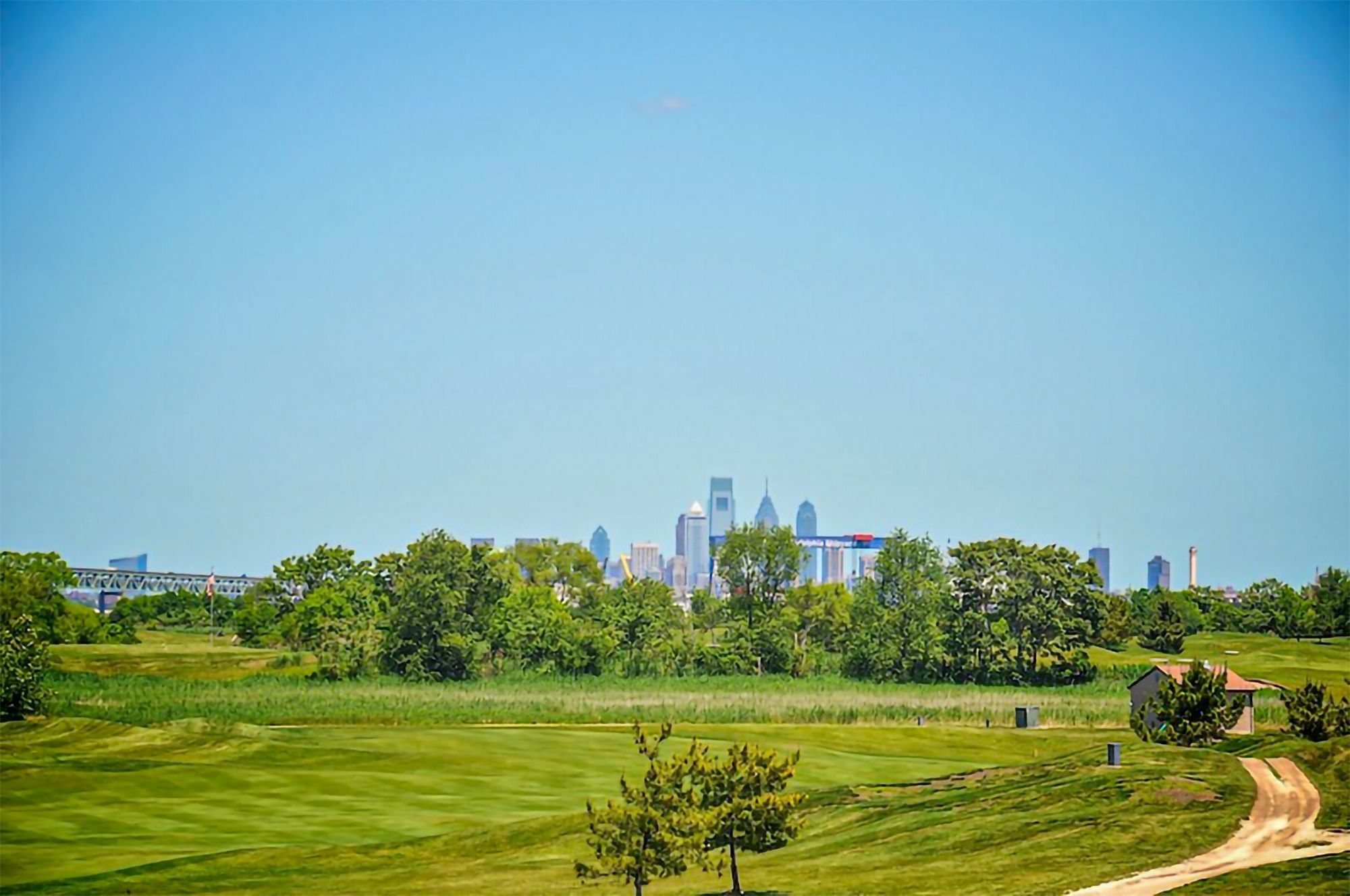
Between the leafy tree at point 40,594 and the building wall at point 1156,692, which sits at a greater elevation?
the leafy tree at point 40,594

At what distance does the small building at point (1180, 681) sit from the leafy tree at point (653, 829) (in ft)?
93.4

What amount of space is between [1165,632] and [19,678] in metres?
69.8

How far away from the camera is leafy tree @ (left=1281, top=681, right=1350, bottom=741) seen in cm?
5884

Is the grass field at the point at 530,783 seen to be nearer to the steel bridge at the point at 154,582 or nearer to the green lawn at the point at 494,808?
the green lawn at the point at 494,808

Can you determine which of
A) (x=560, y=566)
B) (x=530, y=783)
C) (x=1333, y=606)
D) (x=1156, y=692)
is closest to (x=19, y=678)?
(x=530, y=783)

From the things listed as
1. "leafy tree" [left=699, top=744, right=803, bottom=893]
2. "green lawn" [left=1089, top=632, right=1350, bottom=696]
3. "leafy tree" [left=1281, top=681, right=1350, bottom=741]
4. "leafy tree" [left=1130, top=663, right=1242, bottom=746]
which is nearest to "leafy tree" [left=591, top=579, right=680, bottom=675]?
"green lawn" [left=1089, top=632, right=1350, bottom=696]

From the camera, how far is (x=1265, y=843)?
43.5 meters

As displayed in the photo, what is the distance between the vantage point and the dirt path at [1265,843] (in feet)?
132

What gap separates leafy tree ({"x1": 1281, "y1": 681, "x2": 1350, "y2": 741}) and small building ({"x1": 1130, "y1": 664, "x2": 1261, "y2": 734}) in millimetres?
3471

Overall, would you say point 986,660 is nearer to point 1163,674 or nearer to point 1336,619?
point 1336,619

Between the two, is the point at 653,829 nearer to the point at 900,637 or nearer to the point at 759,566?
the point at 900,637

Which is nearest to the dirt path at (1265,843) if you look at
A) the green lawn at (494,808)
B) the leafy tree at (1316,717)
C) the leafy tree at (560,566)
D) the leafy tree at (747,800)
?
the green lawn at (494,808)

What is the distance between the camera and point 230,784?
63.0 metres

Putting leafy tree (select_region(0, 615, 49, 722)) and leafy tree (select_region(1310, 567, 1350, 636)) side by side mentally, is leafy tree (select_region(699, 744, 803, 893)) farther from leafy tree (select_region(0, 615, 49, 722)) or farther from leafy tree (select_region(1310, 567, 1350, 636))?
leafy tree (select_region(1310, 567, 1350, 636))
